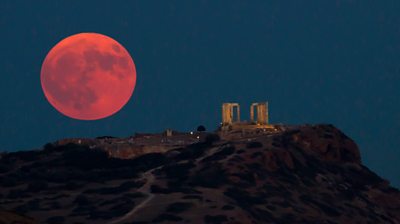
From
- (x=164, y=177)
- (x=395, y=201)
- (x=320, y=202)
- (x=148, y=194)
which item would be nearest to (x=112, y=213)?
(x=148, y=194)

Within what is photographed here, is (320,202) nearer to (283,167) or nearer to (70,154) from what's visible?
(283,167)

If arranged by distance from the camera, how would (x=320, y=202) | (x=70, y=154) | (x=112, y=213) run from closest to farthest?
(x=112, y=213) → (x=320, y=202) → (x=70, y=154)

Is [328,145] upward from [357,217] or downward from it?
upward

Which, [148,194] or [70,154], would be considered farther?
[70,154]

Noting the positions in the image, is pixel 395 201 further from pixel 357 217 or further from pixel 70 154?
pixel 70 154

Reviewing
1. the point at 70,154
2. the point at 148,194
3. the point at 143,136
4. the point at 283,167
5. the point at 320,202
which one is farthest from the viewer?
the point at 143,136

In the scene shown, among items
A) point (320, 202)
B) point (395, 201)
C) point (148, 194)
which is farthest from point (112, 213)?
point (395, 201)
